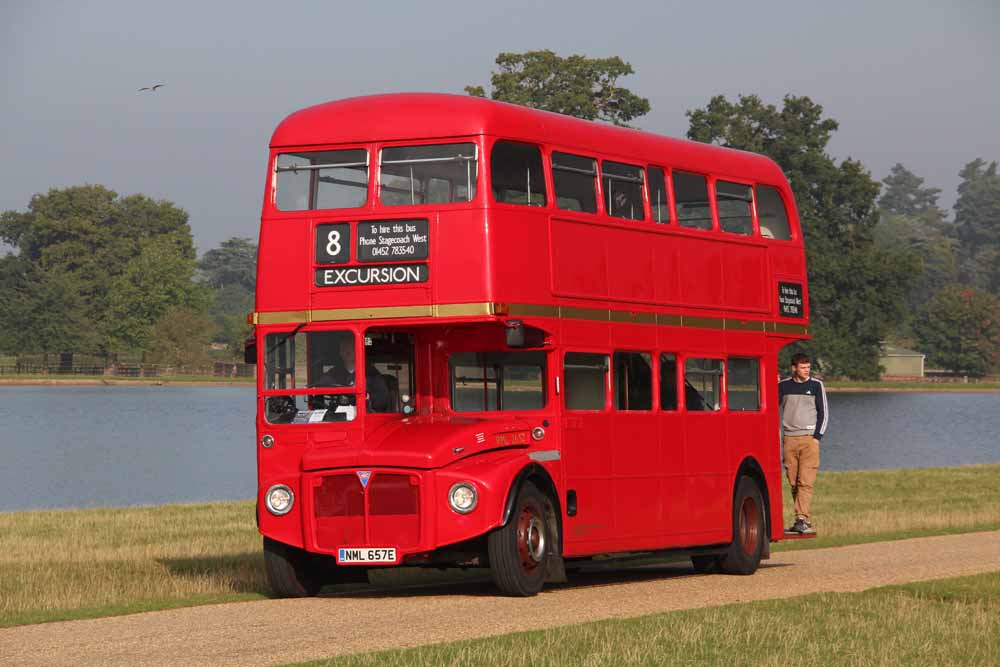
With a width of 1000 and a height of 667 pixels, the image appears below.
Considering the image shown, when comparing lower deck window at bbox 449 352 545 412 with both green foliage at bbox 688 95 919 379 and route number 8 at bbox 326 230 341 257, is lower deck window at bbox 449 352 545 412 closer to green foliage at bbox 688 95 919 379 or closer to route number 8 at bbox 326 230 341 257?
route number 8 at bbox 326 230 341 257

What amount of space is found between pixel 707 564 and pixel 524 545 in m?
4.67

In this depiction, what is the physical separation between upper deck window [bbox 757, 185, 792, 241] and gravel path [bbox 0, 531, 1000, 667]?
12.0ft

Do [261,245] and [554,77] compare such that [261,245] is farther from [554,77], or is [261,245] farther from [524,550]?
[554,77]

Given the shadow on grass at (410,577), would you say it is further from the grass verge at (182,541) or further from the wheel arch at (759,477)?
the wheel arch at (759,477)

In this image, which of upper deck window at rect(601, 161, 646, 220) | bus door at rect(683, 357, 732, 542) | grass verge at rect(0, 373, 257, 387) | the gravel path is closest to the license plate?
the gravel path

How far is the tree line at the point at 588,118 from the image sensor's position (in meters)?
105

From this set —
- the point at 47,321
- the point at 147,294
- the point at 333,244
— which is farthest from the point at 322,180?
the point at 147,294

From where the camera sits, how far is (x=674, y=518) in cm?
1939

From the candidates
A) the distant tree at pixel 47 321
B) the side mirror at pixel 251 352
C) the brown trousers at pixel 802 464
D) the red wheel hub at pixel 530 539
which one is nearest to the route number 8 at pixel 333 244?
the side mirror at pixel 251 352

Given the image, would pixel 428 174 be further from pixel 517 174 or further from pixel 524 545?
pixel 524 545

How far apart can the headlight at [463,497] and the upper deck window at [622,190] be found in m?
3.59

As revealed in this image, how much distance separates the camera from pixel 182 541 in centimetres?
2644

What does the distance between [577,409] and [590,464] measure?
557 mm

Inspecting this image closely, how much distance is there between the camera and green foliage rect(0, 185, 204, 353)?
13888 cm
